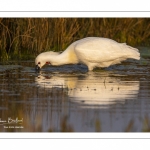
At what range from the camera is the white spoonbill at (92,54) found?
1359 cm

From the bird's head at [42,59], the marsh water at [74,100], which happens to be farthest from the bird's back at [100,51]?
the bird's head at [42,59]

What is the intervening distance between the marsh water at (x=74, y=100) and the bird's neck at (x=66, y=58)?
9.8 inches

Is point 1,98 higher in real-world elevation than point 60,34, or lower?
lower

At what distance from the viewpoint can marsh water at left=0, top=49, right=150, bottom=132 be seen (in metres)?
8.44

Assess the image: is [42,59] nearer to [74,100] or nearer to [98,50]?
[98,50]

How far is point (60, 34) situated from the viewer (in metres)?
16.8

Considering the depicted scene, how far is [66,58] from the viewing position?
46.0 feet

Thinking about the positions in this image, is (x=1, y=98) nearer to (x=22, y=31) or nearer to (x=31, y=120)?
(x=31, y=120)

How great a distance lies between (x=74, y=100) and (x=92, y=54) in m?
3.77

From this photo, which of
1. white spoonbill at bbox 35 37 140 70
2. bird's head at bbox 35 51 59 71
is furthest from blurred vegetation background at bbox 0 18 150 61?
white spoonbill at bbox 35 37 140 70

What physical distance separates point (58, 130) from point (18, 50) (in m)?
8.42

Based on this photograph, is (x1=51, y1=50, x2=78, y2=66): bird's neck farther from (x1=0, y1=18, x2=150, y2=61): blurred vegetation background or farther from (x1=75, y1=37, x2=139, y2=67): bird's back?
(x1=0, y1=18, x2=150, y2=61): blurred vegetation background
